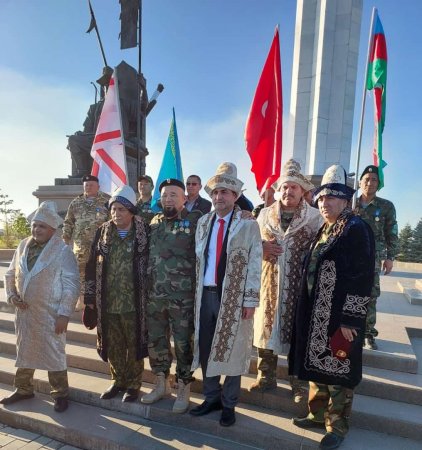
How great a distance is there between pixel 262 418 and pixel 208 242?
1.61 m

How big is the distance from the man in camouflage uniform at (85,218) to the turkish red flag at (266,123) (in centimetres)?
228

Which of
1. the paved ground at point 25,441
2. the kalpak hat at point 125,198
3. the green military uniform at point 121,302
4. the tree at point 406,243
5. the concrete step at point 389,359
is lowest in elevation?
the paved ground at point 25,441

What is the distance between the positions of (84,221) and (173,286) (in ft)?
7.90

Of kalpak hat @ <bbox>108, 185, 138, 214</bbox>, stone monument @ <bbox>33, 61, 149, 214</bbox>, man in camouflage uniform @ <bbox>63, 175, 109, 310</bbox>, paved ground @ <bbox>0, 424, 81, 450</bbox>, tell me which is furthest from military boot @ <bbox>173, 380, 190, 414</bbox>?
stone monument @ <bbox>33, 61, 149, 214</bbox>

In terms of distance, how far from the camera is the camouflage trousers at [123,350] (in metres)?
2.99

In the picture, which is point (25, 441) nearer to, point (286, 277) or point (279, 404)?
point (279, 404)

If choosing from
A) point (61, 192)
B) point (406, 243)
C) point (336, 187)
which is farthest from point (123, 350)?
point (406, 243)

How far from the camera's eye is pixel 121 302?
9.64 feet

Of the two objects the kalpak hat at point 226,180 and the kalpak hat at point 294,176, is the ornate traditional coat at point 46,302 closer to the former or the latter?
the kalpak hat at point 226,180

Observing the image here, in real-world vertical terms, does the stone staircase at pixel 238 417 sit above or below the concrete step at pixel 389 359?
below

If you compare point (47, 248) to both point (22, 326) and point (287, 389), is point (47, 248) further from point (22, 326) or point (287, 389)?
A: point (287, 389)

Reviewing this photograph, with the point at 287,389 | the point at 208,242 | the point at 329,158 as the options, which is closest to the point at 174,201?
the point at 208,242

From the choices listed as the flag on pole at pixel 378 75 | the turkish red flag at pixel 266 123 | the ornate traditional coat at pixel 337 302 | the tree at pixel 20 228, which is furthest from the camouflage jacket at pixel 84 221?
the tree at pixel 20 228

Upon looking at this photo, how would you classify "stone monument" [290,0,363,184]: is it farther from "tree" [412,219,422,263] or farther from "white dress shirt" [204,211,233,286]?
"tree" [412,219,422,263]
